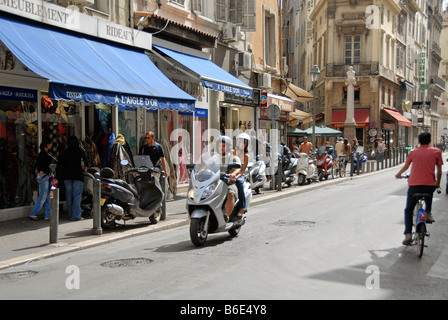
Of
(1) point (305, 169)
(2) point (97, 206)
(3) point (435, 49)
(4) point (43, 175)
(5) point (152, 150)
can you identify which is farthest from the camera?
(3) point (435, 49)

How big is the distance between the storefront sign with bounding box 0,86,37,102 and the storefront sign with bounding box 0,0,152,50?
1529 millimetres

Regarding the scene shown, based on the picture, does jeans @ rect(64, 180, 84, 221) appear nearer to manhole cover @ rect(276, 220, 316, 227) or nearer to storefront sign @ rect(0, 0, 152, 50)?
storefront sign @ rect(0, 0, 152, 50)

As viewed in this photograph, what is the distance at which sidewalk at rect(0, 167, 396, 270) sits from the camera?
8.02 m

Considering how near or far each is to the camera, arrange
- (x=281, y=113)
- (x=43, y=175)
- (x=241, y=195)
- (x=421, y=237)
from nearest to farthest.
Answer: (x=421, y=237)
(x=241, y=195)
(x=43, y=175)
(x=281, y=113)

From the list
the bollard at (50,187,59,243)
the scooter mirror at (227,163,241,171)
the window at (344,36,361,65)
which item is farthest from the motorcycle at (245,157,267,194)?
the window at (344,36,361,65)

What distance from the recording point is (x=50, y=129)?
12.1 m

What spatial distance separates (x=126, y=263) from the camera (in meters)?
7.17

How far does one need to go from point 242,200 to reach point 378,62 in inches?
1479

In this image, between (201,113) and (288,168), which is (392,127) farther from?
(201,113)

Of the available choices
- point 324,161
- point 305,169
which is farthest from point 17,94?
point 324,161

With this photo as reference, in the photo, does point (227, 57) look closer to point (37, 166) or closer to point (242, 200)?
point (37, 166)

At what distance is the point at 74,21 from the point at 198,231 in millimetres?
6916
